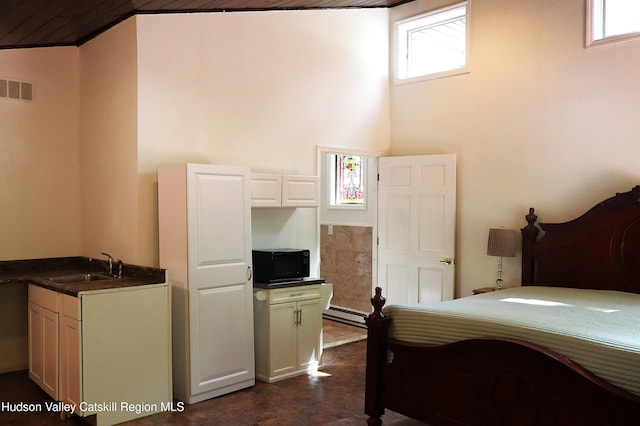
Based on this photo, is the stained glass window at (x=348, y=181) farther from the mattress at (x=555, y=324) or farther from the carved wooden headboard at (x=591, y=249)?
the mattress at (x=555, y=324)

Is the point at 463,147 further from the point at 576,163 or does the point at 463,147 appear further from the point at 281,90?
the point at 281,90

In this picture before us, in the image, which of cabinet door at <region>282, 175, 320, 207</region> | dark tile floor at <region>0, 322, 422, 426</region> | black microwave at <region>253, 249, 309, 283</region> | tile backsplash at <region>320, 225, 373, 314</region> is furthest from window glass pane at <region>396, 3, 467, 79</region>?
dark tile floor at <region>0, 322, 422, 426</region>

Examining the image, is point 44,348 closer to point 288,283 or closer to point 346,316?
point 288,283

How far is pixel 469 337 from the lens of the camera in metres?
3.08

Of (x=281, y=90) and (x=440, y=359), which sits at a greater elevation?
(x=281, y=90)

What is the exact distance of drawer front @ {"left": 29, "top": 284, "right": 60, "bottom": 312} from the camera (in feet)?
12.6

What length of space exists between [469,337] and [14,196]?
4.01 m

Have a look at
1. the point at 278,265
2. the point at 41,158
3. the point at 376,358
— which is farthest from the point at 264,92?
the point at 376,358

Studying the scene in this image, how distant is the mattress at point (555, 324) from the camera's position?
2527 mm

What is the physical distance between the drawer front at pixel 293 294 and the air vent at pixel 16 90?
2792mm

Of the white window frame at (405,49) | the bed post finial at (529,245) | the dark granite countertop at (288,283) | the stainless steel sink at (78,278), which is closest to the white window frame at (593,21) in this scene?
the white window frame at (405,49)

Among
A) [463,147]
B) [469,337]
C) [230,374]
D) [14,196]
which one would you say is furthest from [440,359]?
[14,196]

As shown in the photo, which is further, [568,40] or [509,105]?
[509,105]

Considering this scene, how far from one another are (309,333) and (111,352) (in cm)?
173
